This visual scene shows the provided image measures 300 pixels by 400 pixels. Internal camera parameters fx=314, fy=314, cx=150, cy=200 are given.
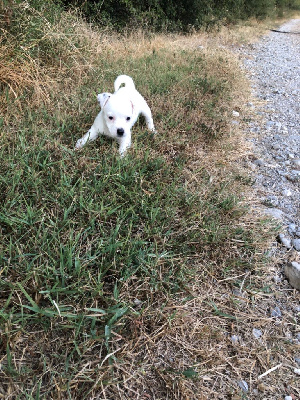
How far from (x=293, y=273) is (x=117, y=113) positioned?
5.36 ft

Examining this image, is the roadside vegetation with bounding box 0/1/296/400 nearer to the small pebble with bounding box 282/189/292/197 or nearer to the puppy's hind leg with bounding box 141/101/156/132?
the puppy's hind leg with bounding box 141/101/156/132

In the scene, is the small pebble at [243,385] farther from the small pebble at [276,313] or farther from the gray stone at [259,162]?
the gray stone at [259,162]

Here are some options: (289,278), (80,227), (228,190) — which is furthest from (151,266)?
(228,190)

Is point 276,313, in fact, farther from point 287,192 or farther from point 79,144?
point 79,144

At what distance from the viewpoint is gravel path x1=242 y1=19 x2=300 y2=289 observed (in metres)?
2.32

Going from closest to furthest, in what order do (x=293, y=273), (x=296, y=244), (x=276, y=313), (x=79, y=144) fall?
(x=276, y=313) < (x=293, y=273) < (x=296, y=244) < (x=79, y=144)

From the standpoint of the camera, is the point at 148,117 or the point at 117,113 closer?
the point at 117,113

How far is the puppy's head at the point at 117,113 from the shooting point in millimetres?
2375

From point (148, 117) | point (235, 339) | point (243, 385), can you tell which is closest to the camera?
point (243, 385)

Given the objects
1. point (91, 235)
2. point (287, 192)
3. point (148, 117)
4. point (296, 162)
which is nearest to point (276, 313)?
point (91, 235)

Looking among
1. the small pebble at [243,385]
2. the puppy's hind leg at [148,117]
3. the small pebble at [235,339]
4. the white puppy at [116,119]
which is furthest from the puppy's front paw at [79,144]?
the small pebble at [243,385]

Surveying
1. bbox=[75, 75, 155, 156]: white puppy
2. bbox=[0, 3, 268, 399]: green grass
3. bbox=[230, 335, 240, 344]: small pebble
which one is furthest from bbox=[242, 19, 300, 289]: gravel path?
bbox=[75, 75, 155, 156]: white puppy

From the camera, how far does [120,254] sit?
5.66 feet

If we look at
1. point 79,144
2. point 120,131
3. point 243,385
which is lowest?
point 243,385
